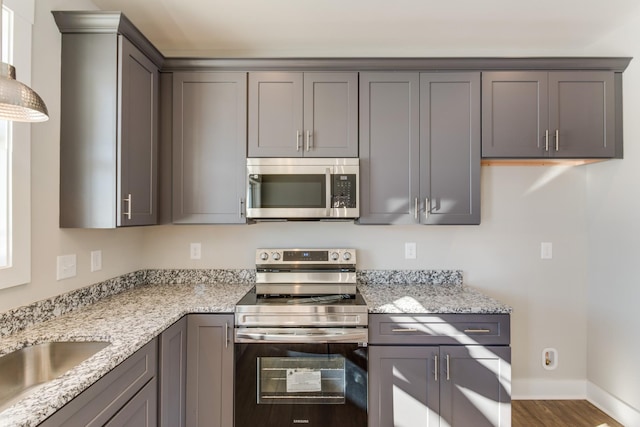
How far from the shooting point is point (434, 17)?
208 cm

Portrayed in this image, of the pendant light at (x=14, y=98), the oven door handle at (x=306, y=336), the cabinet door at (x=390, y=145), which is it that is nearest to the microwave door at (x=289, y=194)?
the cabinet door at (x=390, y=145)

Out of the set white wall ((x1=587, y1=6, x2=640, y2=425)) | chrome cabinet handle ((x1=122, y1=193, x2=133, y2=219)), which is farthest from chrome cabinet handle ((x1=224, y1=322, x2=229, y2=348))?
white wall ((x1=587, y1=6, x2=640, y2=425))

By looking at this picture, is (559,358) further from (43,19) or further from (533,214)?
(43,19)

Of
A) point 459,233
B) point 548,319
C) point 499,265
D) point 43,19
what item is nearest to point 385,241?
point 459,233

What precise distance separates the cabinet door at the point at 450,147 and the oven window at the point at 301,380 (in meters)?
1.07

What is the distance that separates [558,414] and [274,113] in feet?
9.24

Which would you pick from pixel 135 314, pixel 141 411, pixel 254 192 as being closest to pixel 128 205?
pixel 135 314

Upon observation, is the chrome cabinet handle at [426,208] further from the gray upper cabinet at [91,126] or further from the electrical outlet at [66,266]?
the electrical outlet at [66,266]

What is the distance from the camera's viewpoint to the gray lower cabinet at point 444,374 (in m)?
1.86

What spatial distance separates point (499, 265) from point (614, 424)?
1.19m

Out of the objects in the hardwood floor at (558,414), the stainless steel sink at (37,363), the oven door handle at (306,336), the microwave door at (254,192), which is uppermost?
the microwave door at (254,192)

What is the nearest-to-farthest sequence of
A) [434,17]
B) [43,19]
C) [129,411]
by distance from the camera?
1. [129,411]
2. [43,19]
3. [434,17]

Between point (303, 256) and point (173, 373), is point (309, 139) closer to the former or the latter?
point (303, 256)

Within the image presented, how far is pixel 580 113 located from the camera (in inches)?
85.7
